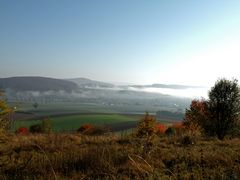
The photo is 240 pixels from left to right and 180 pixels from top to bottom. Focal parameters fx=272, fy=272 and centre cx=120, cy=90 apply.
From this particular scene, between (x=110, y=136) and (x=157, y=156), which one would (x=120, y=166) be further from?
(x=110, y=136)

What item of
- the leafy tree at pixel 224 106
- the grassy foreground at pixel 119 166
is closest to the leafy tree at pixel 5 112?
the grassy foreground at pixel 119 166

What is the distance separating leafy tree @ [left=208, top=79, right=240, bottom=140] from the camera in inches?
1453

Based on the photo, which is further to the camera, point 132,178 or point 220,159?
point 220,159

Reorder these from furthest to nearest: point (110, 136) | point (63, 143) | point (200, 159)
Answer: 1. point (110, 136)
2. point (63, 143)
3. point (200, 159)

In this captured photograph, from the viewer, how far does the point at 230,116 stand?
37031 millimetres

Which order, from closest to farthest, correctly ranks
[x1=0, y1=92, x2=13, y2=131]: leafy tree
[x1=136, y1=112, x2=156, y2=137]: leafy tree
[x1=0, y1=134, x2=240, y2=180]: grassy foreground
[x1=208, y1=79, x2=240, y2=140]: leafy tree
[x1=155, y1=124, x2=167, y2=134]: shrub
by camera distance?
[x1=0, y1=134, x2=240, y2=180]: grassy foreground → [x1=136, y1=112, x2=156, y2=137]: leafy tree → [x1=0, y1=92, x2=13, y2=131]: leafy tree → [x1=208, y1=79, x2=240, y2=140]: leafy tree → [x1=155, y1=124, x2=167, y2=134]: shrub

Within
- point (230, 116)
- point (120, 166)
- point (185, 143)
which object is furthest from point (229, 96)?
point (120, 166)

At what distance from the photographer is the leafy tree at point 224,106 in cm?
3691

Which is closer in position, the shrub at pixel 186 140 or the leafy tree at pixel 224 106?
the shrub at pixel 186 140

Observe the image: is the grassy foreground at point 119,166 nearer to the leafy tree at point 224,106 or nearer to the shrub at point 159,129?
the leafy tree at point 224,106

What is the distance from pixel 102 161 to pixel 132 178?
4.41ft

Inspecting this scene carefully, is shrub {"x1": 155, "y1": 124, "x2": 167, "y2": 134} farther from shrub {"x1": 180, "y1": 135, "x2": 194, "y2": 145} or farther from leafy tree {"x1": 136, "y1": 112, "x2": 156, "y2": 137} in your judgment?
shrub {"x1": 180, "y1": 135, "x2": 194, "y2": 145}

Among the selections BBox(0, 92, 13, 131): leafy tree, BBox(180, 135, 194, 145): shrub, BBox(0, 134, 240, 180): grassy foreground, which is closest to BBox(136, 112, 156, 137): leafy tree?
BBox(0, 134, 240, 180): grassy foreground

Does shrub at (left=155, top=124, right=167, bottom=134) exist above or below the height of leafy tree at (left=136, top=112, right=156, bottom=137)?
below
